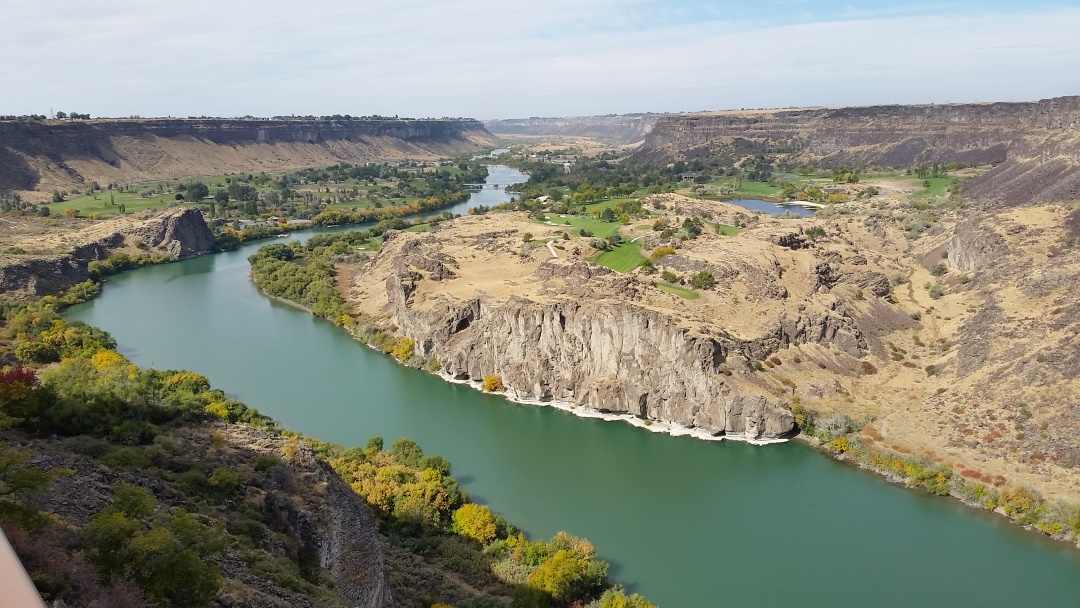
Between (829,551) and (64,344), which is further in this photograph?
(64,344)

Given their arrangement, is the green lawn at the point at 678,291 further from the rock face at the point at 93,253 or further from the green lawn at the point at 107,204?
the green lawn at the point at 107,204

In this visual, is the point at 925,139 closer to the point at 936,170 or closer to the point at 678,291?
the point at 936,170

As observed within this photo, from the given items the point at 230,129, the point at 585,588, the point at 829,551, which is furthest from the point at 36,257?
the point at 230,129

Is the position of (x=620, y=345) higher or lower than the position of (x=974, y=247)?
lower

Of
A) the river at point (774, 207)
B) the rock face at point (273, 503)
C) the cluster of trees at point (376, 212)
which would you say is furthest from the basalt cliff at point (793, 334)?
the cluster of trees at point (376, 212)

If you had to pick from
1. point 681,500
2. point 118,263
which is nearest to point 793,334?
point 681,500

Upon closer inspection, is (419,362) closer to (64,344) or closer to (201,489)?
(64,344)

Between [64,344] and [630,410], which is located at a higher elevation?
[64,344]
